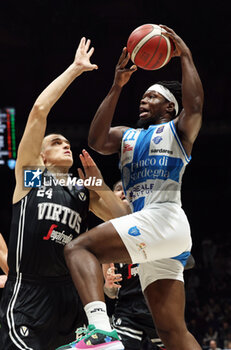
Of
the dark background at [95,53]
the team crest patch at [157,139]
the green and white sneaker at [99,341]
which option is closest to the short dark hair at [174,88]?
the team crest patch at [157,139]

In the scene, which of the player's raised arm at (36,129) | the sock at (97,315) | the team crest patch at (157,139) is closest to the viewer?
the sock at (97,315)

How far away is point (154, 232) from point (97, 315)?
57cm

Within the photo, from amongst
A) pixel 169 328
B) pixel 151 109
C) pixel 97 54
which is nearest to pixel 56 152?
pixel 151 109

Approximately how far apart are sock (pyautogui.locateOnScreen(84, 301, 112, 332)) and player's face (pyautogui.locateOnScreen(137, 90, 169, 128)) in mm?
1283

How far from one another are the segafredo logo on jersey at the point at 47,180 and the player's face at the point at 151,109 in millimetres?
503

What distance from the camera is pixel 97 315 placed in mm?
2643

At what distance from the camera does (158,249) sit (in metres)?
2.96

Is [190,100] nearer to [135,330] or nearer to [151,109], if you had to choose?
[151,109]

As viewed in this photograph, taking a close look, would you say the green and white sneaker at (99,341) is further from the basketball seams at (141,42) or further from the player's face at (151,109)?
the basketball seams at (141,42)

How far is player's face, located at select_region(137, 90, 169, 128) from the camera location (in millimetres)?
3502

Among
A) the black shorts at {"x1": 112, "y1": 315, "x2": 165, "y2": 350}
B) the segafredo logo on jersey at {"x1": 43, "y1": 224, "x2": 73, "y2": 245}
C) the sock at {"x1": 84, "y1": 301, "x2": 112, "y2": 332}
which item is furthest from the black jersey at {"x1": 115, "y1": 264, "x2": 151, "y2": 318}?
the sock at {"x1": 84, "y1": 301, "x2": 112, "y2": 332}

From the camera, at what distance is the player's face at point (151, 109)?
3502 millimetres

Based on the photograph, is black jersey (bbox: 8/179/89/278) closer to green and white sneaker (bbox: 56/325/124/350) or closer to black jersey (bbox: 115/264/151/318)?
green and white sneaker (bbox: 56/325/124/350)

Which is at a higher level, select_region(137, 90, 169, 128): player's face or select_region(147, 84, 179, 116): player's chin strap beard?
select_region(147, 84, 179, 116): player's chin strap beard
